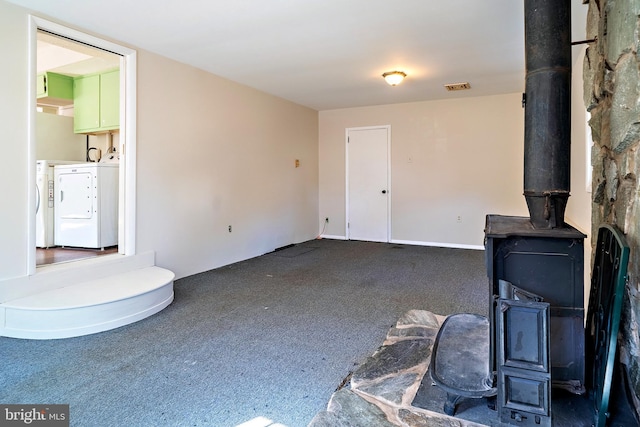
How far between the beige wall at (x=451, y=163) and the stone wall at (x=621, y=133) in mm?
3811

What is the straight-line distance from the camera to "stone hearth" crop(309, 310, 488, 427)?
1.51 meters

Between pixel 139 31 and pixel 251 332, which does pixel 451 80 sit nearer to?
pixel 139 31

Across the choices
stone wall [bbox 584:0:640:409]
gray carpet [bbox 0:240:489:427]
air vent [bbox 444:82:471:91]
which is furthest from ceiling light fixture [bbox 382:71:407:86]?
stone wall [bbox 584:0:640:409]

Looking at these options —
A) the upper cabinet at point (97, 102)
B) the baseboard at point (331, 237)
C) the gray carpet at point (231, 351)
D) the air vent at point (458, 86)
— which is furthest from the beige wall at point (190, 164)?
the air vent at point (458, 86)

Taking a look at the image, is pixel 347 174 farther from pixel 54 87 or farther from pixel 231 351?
pixel 231 351

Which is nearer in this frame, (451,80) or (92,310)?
(92,310)

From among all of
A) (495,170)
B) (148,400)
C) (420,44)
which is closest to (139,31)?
(420,44)

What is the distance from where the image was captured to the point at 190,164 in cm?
411

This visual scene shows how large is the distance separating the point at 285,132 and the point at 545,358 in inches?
198

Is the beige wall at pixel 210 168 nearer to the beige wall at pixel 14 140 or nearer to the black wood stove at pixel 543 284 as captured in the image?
the beige wall at pixel 14 140

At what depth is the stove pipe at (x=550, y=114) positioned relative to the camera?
1591 mm

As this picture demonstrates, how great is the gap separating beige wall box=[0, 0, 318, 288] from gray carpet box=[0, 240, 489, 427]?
1.99 feet

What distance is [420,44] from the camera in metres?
3.45

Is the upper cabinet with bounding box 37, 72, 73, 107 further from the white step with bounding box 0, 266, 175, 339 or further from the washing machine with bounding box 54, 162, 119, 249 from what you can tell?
the white step with bounding box 0, 266, 175, 339
